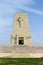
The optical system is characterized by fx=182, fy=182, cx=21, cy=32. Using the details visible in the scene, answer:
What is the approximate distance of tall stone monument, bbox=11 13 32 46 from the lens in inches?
992

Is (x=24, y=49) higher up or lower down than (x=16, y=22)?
lower down

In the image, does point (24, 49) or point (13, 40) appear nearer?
point (24, 49)

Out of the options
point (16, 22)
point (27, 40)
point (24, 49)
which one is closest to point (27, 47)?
point (24, 49)

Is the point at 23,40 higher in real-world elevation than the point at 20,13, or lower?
lower

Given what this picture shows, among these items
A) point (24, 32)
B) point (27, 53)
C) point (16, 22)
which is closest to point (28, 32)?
point (24, 32)

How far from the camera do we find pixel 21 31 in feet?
83.0

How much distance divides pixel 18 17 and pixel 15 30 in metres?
1.97

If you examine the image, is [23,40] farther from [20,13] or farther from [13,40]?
[20,13]

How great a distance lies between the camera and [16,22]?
25672mm

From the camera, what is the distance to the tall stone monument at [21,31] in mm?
25188

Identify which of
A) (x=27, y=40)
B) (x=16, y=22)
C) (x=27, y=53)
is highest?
(x=16, y=22)

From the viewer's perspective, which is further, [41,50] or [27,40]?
[27,40]

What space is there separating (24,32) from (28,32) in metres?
0.56

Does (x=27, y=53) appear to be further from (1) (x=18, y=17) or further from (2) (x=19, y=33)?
(1) (x=18, y=17)
